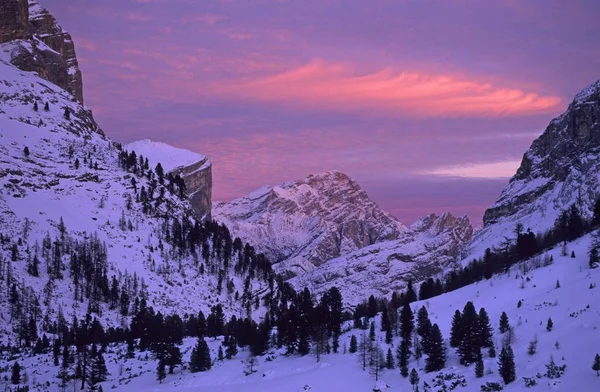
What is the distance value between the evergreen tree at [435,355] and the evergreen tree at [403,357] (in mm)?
2585

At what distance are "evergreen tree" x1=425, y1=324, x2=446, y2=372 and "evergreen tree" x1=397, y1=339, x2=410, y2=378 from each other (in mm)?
2585

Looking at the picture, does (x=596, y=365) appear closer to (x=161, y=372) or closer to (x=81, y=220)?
(x=161, y=372)

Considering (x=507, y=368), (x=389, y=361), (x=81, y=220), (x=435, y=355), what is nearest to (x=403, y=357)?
(x=389, y=361)

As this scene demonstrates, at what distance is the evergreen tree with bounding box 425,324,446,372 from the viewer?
73.3m

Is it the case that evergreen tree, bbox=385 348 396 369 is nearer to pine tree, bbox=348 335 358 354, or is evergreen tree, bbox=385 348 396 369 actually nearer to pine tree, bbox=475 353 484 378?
pine tree, bbox=348 335 358 354

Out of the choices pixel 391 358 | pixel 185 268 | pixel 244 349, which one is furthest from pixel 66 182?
pixel 391 358

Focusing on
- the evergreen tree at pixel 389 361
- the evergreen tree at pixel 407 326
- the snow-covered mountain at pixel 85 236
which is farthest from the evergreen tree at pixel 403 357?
the snow-covered mountain at pixel 85 236

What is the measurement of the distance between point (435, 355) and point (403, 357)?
15.1 ft

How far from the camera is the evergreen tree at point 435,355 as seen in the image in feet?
241

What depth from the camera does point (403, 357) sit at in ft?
253

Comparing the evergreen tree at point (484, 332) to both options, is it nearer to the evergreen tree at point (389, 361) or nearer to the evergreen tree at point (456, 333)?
the evergreen tree at point (456, 333)

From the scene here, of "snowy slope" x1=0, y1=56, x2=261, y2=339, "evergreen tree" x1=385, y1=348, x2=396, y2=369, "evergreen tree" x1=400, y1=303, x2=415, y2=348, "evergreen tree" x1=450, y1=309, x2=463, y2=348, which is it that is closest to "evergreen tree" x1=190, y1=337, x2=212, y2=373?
"evergreen tree" x1=385, y1=348, x2=396, y2=369

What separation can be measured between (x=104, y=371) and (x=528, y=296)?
58875 mm

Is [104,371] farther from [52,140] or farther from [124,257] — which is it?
[52,140]
